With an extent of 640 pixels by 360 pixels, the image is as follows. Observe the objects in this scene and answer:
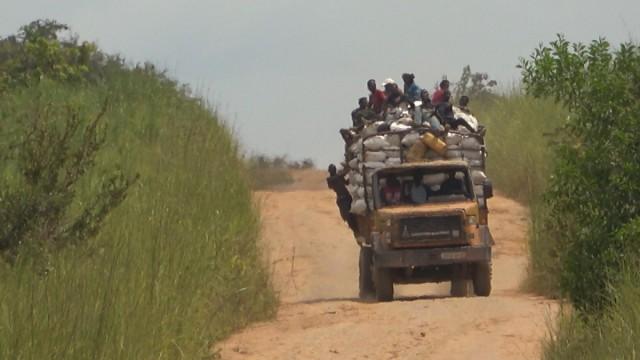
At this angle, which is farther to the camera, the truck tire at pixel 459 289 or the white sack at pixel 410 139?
the truck tire at pixel 459 289

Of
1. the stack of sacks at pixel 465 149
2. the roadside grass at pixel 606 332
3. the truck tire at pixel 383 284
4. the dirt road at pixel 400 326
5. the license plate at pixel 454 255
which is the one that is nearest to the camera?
the roadside grass at pixel 606 332

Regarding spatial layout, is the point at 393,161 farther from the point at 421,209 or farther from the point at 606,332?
the point at 606,332

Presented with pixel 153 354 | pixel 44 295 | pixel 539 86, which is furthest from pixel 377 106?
pixel 44 295

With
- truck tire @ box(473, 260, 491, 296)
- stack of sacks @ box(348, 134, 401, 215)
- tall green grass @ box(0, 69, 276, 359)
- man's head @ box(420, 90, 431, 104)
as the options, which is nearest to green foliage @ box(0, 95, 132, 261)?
tall green grass @ box(0, 69, 276, 359)

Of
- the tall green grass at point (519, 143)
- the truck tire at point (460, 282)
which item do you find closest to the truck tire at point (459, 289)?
the truck tire at point (460, 282)

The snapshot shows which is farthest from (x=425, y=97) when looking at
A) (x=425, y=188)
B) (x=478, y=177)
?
(x=425, y=188)

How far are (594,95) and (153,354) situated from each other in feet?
14.3

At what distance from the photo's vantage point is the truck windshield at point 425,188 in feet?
76.3

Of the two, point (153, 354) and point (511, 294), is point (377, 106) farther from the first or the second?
point (153, 354)

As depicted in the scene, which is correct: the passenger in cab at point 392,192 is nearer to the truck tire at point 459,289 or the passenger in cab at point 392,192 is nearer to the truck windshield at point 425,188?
the truck windshield at point 425,188

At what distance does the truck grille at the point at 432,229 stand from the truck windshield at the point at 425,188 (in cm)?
52

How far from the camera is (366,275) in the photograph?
24.3m

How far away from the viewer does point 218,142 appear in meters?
27.9

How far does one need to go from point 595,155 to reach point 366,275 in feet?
33.9
